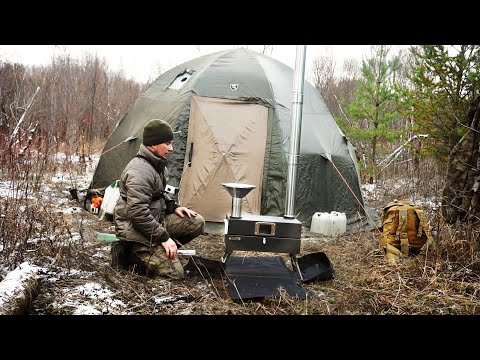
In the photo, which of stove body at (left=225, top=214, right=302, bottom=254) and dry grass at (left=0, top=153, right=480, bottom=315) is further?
stove body at (left=225, top=214, right=302, bottom=254)

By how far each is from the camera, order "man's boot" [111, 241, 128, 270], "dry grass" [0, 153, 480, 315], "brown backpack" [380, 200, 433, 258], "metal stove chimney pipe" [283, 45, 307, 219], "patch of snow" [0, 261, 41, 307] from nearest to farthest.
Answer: "patch of snow" [0, 261, 41, 307] < "dry grass" [0, 153, 480, 315] < "man's boot" [111, 241, 128, 270] < "brown backpack" [380, 200, 433, 258] < "metal stove chimney pipe" [283, 45, 307, 219]

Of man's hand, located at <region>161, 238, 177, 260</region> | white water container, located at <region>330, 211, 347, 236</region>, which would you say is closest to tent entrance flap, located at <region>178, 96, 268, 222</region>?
white water container, located at <region>330, 211, 347, 236</region>

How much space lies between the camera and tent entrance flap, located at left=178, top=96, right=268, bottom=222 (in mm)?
6188

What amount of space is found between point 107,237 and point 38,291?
2.84 feet

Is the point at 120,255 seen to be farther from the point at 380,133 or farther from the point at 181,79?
the point at 380,133

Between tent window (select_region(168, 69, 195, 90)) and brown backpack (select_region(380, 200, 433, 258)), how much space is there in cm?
400

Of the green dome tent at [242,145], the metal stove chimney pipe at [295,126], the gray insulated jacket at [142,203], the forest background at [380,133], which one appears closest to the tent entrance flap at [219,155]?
the green dome tent at [242,145]

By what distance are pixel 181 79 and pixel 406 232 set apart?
440cm

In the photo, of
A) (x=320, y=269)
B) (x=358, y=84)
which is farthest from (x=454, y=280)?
(x=358, y=84)

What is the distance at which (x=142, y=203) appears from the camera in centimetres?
357

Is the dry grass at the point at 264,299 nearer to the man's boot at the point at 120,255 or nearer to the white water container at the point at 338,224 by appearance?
the man's boot at the point at 120,255

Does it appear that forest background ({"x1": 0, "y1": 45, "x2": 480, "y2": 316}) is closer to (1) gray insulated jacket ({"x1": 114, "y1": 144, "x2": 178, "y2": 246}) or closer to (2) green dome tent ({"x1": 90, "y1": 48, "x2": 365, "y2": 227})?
(1) gray insulated jacket ({"x1": 114, "y1": 144, "x2": 178, "y2": 246})

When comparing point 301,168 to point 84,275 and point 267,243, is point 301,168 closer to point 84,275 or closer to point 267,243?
point 267,243

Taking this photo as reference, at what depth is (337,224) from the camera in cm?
615
